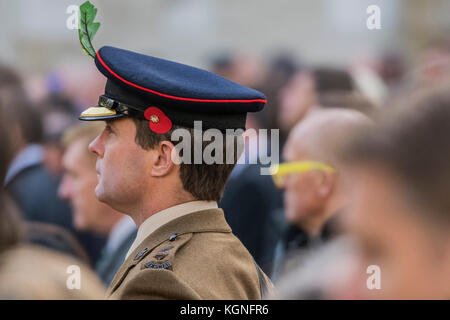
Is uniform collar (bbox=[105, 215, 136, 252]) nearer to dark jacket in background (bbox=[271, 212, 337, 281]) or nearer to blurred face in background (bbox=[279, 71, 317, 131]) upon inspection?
dark jacket in background (bbox=[271, 212, 337, 281])

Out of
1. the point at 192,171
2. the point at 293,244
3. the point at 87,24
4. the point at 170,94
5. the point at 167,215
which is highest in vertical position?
the point at 87,24

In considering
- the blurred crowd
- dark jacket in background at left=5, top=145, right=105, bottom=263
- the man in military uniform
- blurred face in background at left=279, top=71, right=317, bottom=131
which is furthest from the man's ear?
blurred face in background at left=279, top=71, right=317, bottom=131

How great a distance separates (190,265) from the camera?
7.89 feet

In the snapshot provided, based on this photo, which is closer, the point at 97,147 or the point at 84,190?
the point at 97,147

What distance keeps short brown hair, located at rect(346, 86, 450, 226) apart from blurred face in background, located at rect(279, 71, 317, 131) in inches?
156

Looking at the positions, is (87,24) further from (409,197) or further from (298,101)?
(298,101)

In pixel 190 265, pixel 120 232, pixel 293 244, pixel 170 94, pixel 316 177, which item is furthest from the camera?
pixel 120 232

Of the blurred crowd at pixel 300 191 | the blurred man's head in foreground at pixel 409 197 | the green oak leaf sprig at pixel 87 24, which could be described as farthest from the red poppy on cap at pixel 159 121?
the blurred man's head in foreground at pixel 409 197

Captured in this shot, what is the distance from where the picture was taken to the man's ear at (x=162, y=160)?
2580 millimetres

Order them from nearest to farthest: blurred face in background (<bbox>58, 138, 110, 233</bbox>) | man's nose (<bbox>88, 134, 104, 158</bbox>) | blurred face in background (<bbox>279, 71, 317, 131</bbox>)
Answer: man's nose (<bbox>88, 134, 104, 158</bbox>)
blurred face in background (<bbox>58, 138, 110, 233</bbox>)
blurred face in background (<bbox>279, 71, 317, 131</bbox>)

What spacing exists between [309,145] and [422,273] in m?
2.82

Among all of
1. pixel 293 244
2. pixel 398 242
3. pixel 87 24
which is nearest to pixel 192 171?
pixel 87 24

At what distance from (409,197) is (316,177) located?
2.81 metres

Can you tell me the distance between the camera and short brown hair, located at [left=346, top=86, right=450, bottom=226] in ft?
4.27
